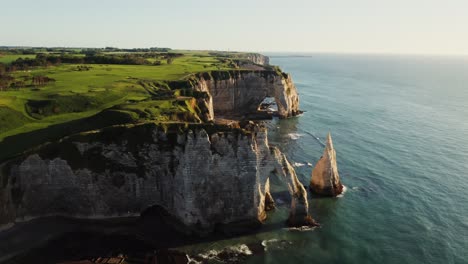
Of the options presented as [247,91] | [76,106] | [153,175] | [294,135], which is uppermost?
[76,106]

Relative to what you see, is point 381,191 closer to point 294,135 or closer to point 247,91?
point 294,135

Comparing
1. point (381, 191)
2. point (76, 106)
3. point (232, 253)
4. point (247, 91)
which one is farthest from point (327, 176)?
point (247, 91)

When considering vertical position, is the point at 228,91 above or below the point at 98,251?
above

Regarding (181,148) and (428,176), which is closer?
(181,148)

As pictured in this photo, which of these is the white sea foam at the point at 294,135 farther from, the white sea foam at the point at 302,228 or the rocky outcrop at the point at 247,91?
the white sea foam at the point at 302,228

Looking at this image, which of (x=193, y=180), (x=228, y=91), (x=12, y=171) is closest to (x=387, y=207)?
(x=193, y=180)

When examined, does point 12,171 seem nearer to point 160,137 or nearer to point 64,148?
point 64,148
